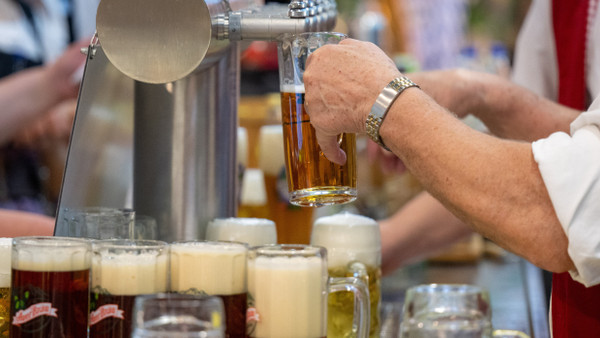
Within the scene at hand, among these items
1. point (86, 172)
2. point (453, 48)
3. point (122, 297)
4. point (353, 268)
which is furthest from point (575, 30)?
point (453, 48)

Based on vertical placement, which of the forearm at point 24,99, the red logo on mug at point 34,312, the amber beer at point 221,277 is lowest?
the red logo on mug at point 34,312

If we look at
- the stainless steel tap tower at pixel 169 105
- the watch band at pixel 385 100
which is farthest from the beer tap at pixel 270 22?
the watch band at pixel 385 100

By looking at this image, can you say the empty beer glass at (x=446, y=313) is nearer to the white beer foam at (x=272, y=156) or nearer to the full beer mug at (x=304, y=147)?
the full beer mug at (x=304, y=147)

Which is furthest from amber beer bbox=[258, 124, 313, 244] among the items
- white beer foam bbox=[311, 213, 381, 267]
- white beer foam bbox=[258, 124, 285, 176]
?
white beer foam bbox=[311, 213, 381, 267]

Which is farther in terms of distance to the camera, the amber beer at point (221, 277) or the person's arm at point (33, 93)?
the person's arm at point (33, 93)

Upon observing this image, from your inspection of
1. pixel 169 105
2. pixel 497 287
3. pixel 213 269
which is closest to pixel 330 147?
pixel 213 269

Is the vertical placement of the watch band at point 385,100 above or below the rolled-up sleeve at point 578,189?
above

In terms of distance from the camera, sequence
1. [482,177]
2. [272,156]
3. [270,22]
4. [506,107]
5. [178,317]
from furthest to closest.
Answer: [272,156] → [506,107] → [270,22] → [482,177] → [178,317]

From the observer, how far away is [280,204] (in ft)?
8.13

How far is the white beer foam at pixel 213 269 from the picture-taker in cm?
112

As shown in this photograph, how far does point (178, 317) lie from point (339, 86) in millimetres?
509

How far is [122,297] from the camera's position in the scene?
111 centimetres

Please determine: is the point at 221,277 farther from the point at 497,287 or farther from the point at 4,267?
the point at 497,287

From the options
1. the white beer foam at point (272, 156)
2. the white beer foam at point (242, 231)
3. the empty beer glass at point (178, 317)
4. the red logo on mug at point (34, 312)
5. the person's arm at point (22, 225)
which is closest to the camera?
the empty beer glass at point (178, 317)
